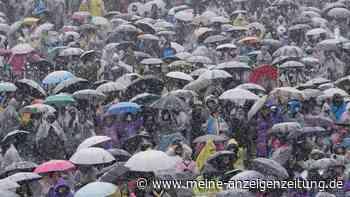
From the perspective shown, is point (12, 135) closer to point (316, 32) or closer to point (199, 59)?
point (199, 59)

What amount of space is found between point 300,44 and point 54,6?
283 inches

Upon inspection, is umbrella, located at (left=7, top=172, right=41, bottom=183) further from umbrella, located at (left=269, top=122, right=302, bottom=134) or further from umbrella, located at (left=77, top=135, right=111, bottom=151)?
umbrella, located at (left=269, top=122, right=302, bottom=134)

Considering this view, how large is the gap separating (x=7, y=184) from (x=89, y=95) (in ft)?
15.1

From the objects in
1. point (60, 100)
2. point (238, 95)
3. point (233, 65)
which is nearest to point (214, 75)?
point (233, 65)

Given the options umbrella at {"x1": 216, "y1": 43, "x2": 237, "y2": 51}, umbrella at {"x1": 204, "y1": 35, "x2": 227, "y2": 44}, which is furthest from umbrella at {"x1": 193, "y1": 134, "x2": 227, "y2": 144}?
umbrella at {"x1": 204, "y1": 35, "x2": 227, "y2": 44}

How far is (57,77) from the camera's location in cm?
1686

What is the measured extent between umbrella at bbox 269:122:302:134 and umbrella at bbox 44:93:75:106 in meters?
3.79

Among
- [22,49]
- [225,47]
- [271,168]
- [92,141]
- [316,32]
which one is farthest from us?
[316,32]

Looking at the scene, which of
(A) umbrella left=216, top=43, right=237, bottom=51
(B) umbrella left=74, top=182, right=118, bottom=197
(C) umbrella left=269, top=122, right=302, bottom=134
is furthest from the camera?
(A) umbrella left=216, top=43, right=237, bottom=51

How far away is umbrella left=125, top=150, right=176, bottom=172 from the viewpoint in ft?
37.0

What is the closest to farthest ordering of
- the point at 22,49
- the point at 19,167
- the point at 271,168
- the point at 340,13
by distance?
the point at 271,168 → the point at 19,167 → the point at 22,49 → the point at 340,13

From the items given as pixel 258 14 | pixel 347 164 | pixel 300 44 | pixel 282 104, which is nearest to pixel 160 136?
pixel 282 104

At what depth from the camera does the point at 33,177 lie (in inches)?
447

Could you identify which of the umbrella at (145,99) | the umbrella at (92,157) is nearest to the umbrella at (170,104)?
the umbrella at (145,99)
